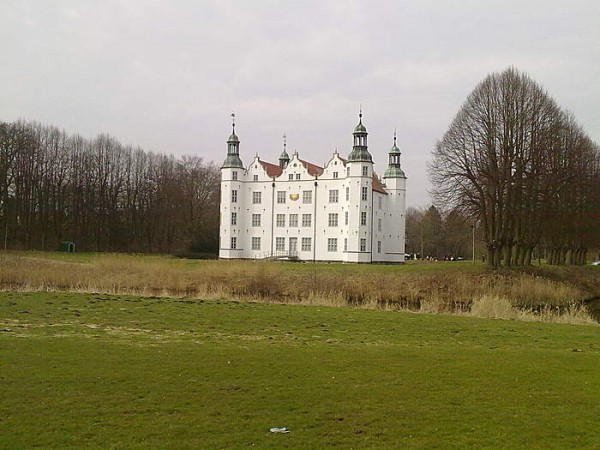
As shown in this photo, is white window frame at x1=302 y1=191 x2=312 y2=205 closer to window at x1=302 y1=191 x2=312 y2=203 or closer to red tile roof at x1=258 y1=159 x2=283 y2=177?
window at x1=302 y1=191 x2=312 y2=203

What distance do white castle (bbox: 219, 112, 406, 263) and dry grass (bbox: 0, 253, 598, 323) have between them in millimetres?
25093

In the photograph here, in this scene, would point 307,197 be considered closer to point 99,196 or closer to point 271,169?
point 271,169

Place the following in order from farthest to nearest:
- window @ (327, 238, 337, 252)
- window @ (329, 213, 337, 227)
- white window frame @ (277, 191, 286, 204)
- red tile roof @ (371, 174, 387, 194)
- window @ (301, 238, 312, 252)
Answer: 1. white window frame @ (277, 191, 286, 204)
2. red tile roof @ (371, 174, 387, 194)
3. window @ (301, 238, 312, 252)
4. window @ (329, 213, 337, 227)
5. window @ (327, 238, 337, 252)

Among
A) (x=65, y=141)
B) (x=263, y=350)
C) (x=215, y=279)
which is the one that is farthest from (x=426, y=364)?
(x=65, y=141)

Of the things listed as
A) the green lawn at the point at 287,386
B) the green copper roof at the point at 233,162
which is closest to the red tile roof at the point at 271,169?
the green copper roof at the point at 233,162

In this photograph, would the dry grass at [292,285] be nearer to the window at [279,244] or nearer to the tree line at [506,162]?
the tree line at [506,162]

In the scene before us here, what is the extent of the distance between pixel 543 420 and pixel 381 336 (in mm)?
7194

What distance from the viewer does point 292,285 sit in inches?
1136

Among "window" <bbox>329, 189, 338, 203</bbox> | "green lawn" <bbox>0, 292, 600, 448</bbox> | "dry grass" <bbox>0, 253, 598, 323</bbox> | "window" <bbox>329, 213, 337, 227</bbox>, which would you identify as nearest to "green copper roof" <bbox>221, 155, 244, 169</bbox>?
"window" <bbox>329, 189, 338, 203</bbox>

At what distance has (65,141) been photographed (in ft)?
220

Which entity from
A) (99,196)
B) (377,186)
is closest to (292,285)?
(377,186)

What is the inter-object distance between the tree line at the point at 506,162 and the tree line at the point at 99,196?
122 feet

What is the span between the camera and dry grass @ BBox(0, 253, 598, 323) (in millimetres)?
25422

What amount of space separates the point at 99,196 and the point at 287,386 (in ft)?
208
